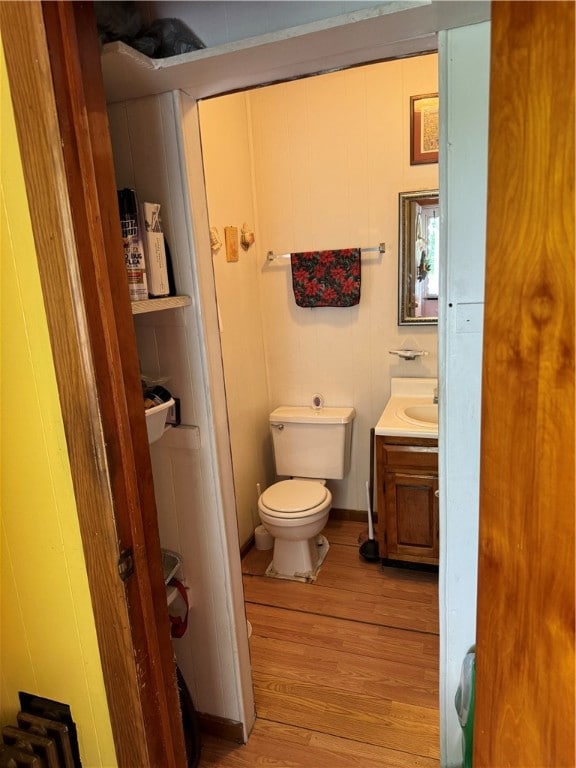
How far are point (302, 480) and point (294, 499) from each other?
27 centimetres

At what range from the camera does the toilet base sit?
2465mm

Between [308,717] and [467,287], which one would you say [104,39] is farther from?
[308,717]

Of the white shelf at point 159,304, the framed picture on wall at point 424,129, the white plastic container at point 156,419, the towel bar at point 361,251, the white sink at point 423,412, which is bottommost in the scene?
the white sink at point 423,412

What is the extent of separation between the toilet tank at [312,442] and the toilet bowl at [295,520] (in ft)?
0.41

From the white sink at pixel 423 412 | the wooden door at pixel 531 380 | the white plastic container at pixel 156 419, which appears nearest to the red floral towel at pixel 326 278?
the white sink at pixel 423 412

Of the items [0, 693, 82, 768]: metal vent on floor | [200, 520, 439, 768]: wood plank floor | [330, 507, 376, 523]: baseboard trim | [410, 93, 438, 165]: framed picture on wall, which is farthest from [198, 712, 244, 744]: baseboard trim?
[410, 93, 438, 165]: framed picture on wall

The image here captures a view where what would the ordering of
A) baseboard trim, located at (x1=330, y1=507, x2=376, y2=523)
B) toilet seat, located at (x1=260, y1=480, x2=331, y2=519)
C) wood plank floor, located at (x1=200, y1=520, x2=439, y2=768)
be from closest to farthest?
wood plank floor, located at (x1=200, y1=520, x2=439, y2=768), toilet seat, located at (x1=260, y1=480, x2=331, y2=519), baseboard trim, located at (x1=330, y1=507, x2=376, y2=523)

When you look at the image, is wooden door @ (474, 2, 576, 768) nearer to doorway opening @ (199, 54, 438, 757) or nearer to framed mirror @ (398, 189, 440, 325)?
doorway opening @ (199, 54, 438, 757)

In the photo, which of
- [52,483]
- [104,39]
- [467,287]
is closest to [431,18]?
[467,287]

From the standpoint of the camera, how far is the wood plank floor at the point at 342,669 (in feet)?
5.17

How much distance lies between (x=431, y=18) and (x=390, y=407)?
5.84ft

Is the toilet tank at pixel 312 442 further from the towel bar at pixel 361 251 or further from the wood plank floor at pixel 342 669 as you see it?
the towel bar at pixel 361 251

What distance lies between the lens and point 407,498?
89.0 inches

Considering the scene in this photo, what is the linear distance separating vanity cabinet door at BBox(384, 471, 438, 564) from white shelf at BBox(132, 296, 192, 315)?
139 cm
